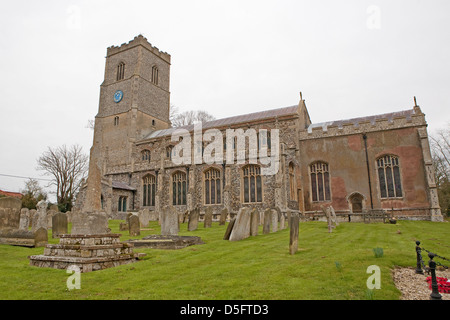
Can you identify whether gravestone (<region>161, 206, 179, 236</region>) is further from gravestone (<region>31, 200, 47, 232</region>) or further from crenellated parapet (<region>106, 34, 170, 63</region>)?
crenellated parapet (<region>106, 34, 170, 63</region>)

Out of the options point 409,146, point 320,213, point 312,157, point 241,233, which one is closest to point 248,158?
point 312,157

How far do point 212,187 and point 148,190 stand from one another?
21.1ft

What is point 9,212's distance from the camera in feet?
34.2

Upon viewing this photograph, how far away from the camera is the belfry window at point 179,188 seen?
25.4m

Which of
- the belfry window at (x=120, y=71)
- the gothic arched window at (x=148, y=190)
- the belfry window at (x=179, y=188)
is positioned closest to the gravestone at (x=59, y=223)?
the belfry window at (x=179, y=188)

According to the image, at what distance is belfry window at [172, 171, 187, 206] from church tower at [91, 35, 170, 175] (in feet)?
24.7

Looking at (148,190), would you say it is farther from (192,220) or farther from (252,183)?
(192,220)

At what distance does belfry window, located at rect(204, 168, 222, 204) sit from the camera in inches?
946

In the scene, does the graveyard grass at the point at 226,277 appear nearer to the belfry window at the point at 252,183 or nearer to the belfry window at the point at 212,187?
the belfry window at the point at 252,183

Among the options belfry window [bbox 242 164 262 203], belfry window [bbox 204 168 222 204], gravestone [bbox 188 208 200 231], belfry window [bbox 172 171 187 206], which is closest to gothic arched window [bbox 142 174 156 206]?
belfry window [bbox 172 171 187 206]

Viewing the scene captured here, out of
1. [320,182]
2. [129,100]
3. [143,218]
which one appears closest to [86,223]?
[143,218]

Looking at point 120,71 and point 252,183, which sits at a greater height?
point 120,71
